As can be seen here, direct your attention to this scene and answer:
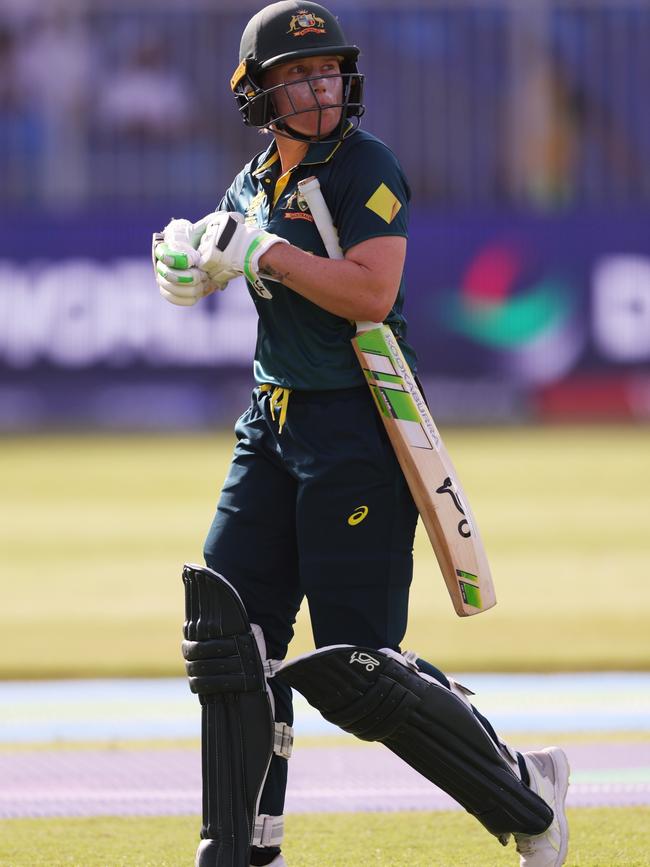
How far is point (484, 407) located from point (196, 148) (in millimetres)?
4183

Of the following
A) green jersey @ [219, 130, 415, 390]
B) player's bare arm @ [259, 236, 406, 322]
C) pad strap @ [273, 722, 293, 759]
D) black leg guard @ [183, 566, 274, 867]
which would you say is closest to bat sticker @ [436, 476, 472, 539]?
green jersey @ [219, 130, 415, 390]

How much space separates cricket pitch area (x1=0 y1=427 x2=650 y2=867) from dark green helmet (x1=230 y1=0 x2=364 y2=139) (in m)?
1.73

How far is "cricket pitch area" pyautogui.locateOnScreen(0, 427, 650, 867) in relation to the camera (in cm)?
405

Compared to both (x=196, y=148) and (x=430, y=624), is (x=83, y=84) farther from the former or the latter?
(x=430, y=624)

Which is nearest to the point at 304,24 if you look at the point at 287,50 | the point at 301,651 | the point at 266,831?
the point at 287,50

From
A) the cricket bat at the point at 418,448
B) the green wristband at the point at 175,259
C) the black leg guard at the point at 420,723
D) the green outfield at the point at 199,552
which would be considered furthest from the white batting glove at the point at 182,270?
the green outfield at the point at 199,552

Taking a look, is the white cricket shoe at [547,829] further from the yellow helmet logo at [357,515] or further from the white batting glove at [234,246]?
the white batting glove at [234,246]

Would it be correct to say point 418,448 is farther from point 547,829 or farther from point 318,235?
point 547,829

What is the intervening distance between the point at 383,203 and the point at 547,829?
1.44 metres

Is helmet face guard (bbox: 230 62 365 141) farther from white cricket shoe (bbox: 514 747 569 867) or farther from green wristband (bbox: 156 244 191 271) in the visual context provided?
white cricket shoe (bbox: 514 747 569 867)

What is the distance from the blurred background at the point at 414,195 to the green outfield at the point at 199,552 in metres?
0.94

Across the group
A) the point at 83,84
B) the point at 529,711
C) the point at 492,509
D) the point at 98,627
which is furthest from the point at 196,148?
the point at 529,711

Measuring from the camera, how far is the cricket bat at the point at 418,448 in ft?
11.5

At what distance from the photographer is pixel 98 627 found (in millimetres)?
6785
